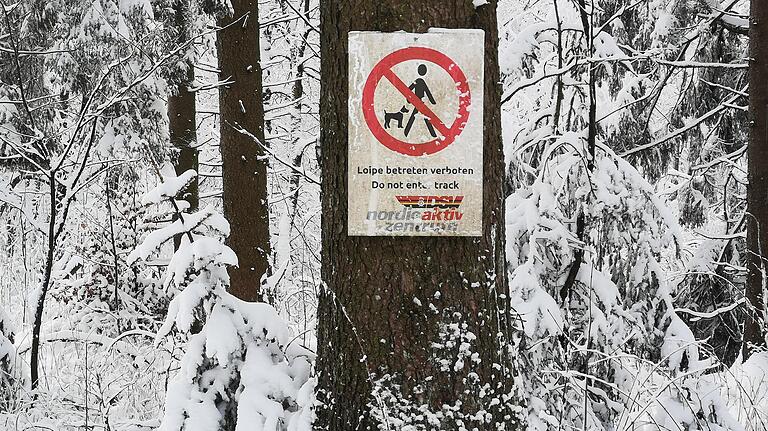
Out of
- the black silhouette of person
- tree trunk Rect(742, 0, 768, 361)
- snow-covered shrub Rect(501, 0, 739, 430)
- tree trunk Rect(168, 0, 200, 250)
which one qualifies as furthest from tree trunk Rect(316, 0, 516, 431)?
tree trunk Rect(168, 0, 200, 250)

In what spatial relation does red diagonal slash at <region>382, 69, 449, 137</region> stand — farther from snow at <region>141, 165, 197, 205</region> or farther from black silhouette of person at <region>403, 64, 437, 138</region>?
snow at <region>141, 165, 197, 205</region>

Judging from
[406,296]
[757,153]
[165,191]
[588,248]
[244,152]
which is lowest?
[406,296]

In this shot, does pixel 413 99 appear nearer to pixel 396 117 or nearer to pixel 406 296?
pixel 396 117

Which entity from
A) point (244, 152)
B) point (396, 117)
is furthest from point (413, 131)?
point (244, 152)

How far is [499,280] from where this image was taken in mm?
2277

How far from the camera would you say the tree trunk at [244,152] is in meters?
6.64

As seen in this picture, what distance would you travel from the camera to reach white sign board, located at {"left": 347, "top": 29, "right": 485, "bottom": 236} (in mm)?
2094

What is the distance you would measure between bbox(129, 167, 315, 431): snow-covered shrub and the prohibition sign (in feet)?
2.28

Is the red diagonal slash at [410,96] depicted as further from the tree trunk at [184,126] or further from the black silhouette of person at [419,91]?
the tree trunk at [184,126]

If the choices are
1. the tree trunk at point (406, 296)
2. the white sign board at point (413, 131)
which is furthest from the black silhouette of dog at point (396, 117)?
the tree trunk at point (406, 296)

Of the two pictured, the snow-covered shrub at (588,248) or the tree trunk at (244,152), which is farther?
the tree trunk at (244,152)

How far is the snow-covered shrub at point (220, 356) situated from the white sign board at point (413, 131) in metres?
0.60

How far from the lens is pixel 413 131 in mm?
2102

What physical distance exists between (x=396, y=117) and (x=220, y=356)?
961 millimetres
